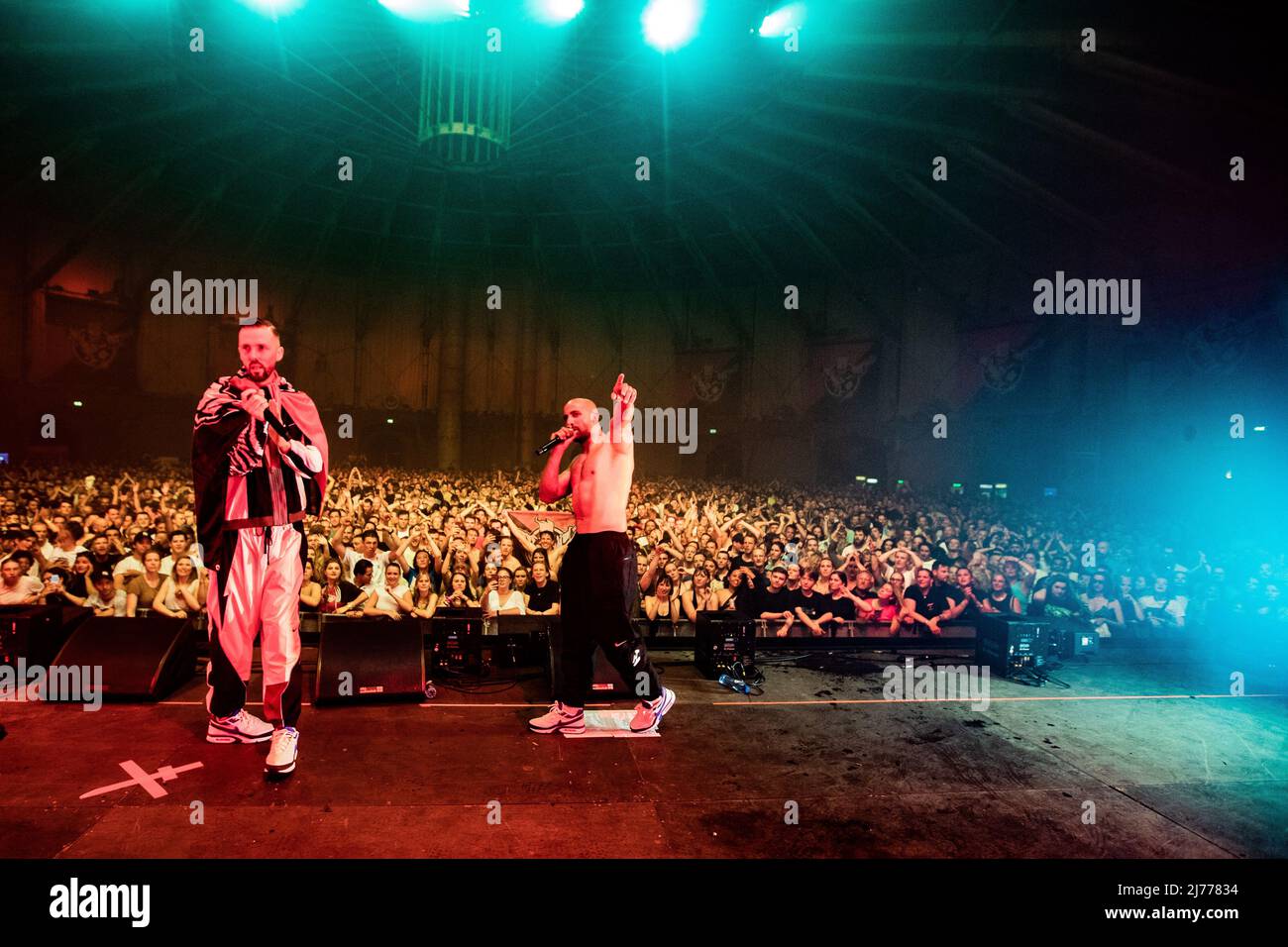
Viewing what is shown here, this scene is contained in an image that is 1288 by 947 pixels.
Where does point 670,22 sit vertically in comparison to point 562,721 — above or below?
above

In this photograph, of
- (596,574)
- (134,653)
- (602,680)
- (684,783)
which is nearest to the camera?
(684,783)

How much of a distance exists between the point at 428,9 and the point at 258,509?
8.30 meters

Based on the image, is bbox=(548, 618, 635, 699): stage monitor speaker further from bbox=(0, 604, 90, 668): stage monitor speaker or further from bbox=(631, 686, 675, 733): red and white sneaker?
bbox=(0, 604, 90, 668): stage monitor speaker

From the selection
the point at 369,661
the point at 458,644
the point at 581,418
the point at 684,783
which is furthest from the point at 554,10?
the point at 684,783

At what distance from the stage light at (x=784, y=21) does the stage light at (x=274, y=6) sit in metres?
6.35

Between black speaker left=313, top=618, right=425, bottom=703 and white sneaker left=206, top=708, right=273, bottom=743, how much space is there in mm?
670

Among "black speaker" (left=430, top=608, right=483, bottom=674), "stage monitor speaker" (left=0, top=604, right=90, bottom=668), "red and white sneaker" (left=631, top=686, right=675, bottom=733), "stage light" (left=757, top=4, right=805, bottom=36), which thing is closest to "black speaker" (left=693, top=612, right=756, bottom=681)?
"red and white sneaker" (left=631, top=686, right=675, bottom=733)

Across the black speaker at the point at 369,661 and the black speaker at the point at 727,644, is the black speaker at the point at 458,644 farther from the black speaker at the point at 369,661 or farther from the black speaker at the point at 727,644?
the black speaker at the point at 727,644

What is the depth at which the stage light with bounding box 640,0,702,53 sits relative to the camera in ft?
30.8

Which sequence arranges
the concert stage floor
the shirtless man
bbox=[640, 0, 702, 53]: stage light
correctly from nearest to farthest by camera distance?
the concert stage floor
the shirtless man
bbox=[640, 0, 702, 53]: stage light

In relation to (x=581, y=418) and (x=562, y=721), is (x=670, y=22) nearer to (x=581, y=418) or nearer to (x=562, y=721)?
(x=581, y=418)

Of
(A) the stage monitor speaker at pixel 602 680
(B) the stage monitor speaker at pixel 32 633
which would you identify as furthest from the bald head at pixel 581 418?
(B) the stage monitor speaker at pixel 32 633

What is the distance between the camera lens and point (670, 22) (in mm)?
9656

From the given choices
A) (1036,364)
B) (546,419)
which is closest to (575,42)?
(1036,364)
